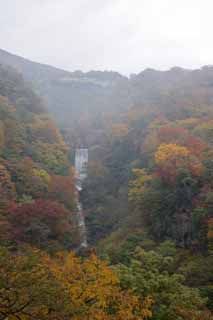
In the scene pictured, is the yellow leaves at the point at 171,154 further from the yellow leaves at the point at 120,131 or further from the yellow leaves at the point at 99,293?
the yellow leaves at the point at 120,131

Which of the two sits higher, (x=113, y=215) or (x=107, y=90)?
(x=107, y=90)

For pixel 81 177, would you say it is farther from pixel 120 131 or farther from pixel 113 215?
pixel 113 215

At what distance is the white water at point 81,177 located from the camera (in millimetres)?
29375

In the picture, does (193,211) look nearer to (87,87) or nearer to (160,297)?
(160,297)

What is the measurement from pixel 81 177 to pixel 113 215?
16.1 meters

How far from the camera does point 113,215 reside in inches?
1215

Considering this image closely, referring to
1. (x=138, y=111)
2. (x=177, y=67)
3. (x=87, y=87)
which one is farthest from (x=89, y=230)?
(x=87, y=87)

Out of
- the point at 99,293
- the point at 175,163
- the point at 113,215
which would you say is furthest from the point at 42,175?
the point at 99,293

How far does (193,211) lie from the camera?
2227cm

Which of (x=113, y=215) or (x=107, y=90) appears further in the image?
(x=107, y=90)

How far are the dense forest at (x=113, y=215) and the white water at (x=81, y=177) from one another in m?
0.67

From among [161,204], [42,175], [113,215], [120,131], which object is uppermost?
[120,131]

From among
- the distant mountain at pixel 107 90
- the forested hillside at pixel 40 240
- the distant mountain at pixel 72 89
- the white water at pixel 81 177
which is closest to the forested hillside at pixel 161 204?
the white water at pixel 81 177

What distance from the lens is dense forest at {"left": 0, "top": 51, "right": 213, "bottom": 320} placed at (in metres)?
11.0
